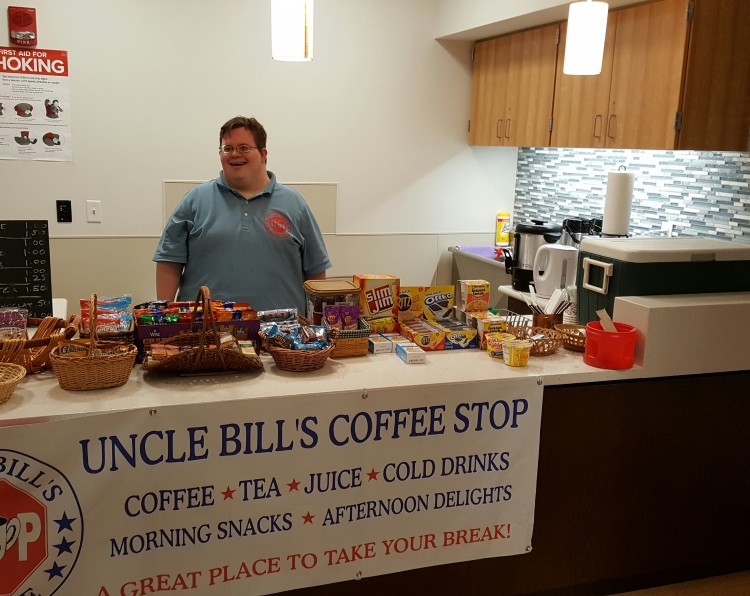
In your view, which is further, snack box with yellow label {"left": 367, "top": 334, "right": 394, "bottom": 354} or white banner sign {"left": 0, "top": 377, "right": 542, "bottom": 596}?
snack box with yellow label {"left": 367, "top": 334, "right": 394, "bottom": 354}

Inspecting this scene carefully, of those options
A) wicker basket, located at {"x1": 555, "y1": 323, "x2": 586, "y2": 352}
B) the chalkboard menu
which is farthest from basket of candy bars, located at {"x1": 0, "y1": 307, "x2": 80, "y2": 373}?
wicker basket, located at {"x1": 555, "y1": 323, "x2": 586, "y2": 352}

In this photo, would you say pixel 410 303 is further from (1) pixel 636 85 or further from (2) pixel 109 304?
(1) pixel 636 85

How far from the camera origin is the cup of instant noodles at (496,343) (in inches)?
89.8

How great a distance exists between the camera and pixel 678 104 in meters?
3.07

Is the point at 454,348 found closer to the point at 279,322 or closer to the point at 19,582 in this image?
the point at 279,322

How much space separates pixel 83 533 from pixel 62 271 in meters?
2.55

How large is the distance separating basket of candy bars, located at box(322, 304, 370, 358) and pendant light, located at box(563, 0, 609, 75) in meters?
1.23

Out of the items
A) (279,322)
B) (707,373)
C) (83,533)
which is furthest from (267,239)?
(707,373)

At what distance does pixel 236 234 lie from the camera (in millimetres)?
2945

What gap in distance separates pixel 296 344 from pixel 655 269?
→ 3.83ft

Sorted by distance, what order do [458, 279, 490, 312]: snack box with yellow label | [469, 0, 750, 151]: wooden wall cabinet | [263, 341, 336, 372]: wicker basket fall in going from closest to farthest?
[263, 341, 336, 372]: wicker basket
[458, 279, 490, 312]: snack box with yellow label
[469, 0, 750, 151]: wooden wall cabinet

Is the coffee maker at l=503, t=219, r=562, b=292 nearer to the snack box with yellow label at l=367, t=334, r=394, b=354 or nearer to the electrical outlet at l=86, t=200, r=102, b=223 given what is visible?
the snack box with yellow label at l=367, t=334, r=394, b=354

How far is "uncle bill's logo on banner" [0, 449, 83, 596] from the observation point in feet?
5.70

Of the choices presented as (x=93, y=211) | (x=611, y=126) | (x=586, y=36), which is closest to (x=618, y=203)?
(x=611, y=126)
